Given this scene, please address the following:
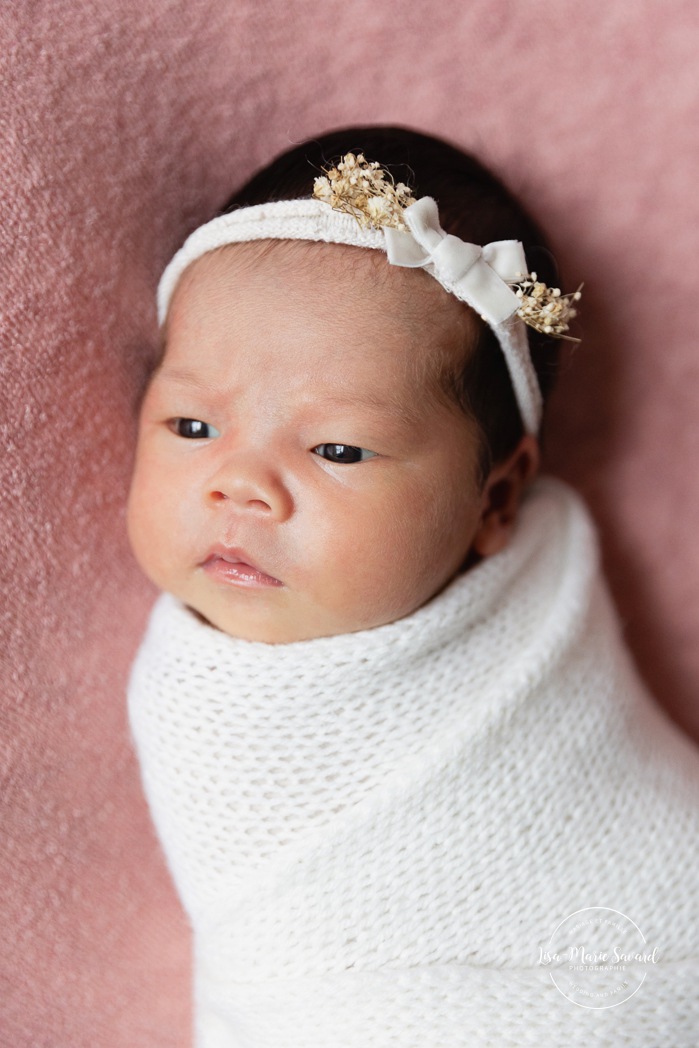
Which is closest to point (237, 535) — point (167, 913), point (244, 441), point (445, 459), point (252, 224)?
point (244, 441)

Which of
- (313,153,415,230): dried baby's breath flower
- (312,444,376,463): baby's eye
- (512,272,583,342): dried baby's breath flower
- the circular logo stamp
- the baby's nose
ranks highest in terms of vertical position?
(313,153,415,230): dried baby's breath flower

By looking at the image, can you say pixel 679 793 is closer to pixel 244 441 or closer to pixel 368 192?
pixel 244 441

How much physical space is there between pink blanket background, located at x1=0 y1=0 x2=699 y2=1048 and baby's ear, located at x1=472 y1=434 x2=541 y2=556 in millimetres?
204

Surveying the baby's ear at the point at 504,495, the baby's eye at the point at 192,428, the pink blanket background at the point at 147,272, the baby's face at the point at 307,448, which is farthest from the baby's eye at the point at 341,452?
the pink blanket background at the point at 147,272

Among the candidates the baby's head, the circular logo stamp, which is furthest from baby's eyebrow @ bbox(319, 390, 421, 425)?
the circular logo stamp

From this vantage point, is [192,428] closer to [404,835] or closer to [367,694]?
[367,694]

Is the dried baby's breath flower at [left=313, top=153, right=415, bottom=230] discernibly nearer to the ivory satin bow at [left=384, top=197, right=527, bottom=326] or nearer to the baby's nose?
the ivory satin bow at [left=384, top=197, right=527, bottom=326]

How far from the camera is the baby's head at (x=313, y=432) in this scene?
4.02 ft

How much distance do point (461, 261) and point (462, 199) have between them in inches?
7.9

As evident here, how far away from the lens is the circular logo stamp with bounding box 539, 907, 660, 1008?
1.21m

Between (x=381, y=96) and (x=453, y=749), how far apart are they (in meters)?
1.08

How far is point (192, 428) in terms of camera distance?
52.7 inches

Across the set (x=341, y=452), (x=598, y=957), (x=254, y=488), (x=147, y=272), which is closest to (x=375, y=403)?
(x=341, y=452)

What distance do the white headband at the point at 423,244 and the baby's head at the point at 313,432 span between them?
2 cm
